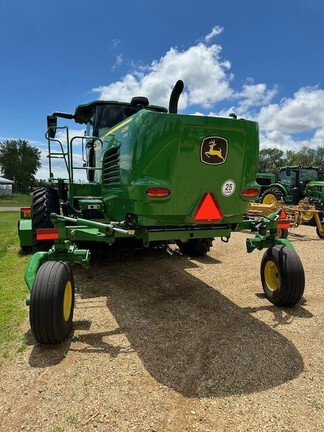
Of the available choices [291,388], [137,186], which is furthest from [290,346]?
[137,186]

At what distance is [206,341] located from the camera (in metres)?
3.43

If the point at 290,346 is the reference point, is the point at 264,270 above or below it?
above

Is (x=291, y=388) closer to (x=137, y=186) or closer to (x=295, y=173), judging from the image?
(x=137, y=186)

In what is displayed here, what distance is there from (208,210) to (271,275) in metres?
1.57

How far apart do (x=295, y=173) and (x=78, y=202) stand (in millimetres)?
13771

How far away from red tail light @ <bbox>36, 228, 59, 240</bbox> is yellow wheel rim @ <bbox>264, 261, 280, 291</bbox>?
109 inches

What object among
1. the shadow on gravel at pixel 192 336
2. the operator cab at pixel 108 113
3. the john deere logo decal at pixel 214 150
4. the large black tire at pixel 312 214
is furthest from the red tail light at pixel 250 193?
the large black tire at pixel 312 214

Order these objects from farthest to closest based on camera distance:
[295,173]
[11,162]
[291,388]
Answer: [11,162] < [295,173] < [291,388]

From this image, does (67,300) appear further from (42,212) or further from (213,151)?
(213,151)

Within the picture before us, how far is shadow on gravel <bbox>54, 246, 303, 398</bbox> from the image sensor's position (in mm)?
2799

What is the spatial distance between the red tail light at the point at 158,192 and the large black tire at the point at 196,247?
3590 millimetres

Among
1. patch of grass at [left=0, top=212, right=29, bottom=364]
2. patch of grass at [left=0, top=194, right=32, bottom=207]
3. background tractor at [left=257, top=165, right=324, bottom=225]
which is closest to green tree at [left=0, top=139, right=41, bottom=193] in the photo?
patch of grass at [left=0, top=194, right=32, bottom=207]

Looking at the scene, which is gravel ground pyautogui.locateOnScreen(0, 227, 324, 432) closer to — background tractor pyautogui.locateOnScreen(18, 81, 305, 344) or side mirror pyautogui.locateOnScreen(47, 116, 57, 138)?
background tractor pyautogui.locateOnScreen(18, 81, 305, 344)

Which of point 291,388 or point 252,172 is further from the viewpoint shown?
point 252,172
